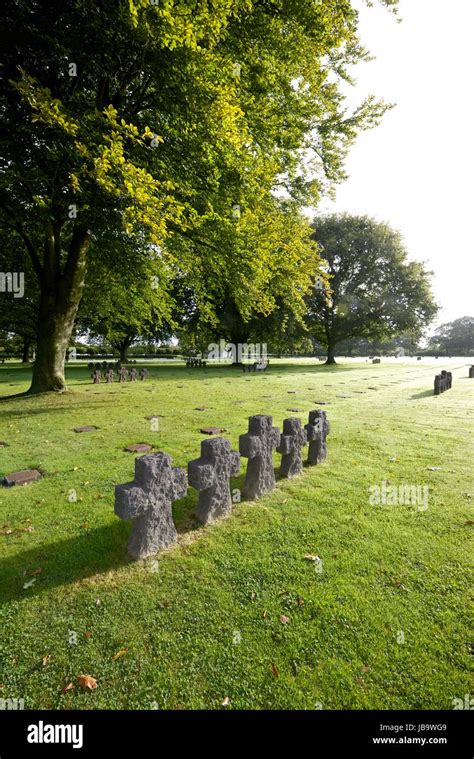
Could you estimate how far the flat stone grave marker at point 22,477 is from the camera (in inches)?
189

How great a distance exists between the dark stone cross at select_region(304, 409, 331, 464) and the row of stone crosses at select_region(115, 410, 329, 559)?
15.5 inches

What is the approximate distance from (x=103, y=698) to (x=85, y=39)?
442 inches

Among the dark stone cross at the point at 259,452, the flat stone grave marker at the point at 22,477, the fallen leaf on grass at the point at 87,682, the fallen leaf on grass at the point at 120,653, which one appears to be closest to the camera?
the fallen leaf on grass at the point at 87,682

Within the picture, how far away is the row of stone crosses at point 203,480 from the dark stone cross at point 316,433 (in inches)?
15.5

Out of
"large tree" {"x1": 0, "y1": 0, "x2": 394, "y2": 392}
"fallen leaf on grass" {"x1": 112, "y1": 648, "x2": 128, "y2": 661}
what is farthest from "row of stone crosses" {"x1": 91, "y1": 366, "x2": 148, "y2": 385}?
"fallen leaf on grass" {"x1": 112, "y1": 648, "x2": 128, "y2": 661}

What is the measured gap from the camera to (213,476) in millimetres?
3730

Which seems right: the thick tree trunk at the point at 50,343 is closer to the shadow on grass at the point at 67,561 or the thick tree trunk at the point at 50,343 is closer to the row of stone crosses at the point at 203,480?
the shadow on grass at the point at 67,561

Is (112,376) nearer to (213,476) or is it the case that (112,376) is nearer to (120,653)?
(213,476)

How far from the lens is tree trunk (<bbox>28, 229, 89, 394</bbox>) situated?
38.9 ft

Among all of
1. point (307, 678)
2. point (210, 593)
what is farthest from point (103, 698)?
point (307, 678)

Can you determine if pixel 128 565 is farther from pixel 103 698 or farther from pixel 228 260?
pixel 228 260

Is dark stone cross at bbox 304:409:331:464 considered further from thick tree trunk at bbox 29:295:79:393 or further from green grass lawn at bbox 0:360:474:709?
thick tree trunk at bbox 29:295:79:393

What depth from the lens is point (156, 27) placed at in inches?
240

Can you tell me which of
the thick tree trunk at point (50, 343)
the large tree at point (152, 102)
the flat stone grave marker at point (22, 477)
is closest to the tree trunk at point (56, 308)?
the thick tree trunk at point (50, 343)
